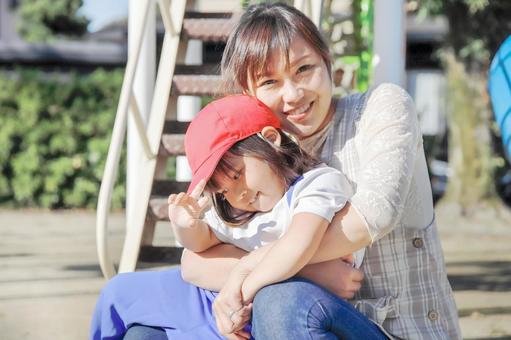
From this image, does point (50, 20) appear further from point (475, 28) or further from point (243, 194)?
point (243, 194)

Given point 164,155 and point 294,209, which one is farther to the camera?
point 164,155

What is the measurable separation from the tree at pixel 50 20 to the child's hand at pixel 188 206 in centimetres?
2273

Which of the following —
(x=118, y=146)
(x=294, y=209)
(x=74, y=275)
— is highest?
(x=294, y=209)

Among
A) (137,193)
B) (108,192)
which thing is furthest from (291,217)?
(137,193)

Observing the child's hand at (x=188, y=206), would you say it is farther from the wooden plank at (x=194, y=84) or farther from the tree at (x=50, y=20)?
the tree at (x=50, y=20)

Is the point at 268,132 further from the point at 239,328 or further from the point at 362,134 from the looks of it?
the point at 239,328

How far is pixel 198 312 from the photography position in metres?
2.24

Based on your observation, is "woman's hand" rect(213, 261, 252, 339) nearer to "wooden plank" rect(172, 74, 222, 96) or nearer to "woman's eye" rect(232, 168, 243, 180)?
"woman's eye" rect(232, 168, 243, 180)

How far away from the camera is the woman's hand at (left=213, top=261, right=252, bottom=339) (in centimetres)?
207

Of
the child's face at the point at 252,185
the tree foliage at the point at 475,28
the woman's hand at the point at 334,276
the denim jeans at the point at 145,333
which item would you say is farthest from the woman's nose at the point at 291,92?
the tree foliage at the point at 475,28

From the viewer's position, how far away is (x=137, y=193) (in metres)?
3.88

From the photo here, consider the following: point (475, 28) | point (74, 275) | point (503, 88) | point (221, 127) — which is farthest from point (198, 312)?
point (475, 28)

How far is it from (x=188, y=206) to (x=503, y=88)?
6.24 feet

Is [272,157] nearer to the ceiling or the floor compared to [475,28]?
nearer to the ceiling
